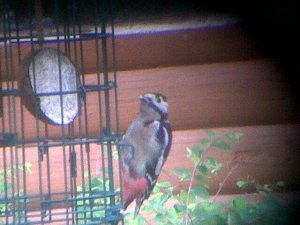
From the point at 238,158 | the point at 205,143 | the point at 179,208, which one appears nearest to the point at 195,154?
the point at 205,143

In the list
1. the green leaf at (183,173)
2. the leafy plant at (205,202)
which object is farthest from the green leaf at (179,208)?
the green leaf at (183,173)

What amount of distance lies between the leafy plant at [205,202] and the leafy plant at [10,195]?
38 cm

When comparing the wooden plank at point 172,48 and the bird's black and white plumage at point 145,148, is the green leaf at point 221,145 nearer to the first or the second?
the bird's black and white plumage at point 145,148

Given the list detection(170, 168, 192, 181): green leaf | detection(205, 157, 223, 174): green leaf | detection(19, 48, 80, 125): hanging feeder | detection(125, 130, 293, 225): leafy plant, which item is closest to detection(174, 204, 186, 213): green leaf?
detection(125, 130, 293, 225): leafy plant

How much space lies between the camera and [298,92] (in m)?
4.62

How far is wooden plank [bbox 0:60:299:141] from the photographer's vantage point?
460 centimetres

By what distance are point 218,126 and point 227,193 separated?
0.25m

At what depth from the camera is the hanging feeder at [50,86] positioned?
13.2ft

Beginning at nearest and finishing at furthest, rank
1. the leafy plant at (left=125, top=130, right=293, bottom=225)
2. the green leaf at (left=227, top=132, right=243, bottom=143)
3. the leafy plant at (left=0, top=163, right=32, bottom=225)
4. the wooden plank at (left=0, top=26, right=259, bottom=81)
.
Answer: the leafy plant at (left=125, top=130, right=293, bottom=225)
the leafy plant at (left=0, top=163, right=32, bottom=225)
the green leaf at (left=227, top=132, right=243, bottom=143)
the wooden plank at (left=0, top=26, right=259, bottom=81)

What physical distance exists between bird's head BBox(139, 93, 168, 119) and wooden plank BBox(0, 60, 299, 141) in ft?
0.44

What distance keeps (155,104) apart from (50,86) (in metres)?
0.49

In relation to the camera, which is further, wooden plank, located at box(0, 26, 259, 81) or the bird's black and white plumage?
wooden plank, located at box(0, 26, 259, 81)

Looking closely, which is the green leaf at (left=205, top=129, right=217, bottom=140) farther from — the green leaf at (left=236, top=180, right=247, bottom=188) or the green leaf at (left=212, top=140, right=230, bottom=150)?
the green leaf at (left=236, top=180, right=247, bottom=188)

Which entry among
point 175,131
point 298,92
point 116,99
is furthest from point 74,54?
point 298,92
